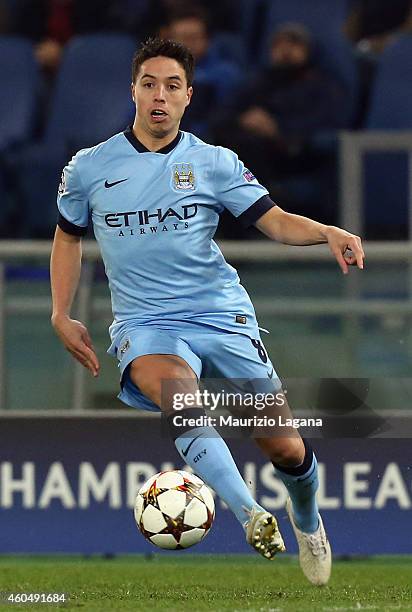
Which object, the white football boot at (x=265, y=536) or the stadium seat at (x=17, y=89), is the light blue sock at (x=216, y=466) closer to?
the white football boot at (x=265, y=536)

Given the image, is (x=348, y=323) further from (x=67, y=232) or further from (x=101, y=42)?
(x=101, y=42)

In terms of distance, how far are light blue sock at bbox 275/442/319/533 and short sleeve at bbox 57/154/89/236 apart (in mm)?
1280

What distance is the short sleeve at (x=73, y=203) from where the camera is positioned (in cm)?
624

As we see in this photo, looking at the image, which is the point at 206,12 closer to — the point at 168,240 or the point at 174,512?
the point at 168,240

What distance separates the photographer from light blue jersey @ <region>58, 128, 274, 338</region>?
6098 mm

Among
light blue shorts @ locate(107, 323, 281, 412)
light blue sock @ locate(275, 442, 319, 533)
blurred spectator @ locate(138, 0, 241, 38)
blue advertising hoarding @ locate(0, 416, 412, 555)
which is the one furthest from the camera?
blurred spectator @ locate(138, 0, 241, 38)

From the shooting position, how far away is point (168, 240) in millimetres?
6090

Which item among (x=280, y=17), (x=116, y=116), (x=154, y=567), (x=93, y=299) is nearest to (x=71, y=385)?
(x=93, y=299)

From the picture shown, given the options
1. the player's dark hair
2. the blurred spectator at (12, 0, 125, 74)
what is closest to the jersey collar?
the player's dark hair

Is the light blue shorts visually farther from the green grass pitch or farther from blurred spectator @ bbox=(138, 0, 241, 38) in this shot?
blurred spectator @ bbox=(138, 0, 241, 38)

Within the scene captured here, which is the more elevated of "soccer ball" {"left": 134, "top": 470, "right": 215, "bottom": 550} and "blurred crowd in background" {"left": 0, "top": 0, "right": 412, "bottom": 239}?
"blurred crowd in background" {"left": 0, "top": 0, "right": 412, "bottom": 239}

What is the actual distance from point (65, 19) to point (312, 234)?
7030 millimetres

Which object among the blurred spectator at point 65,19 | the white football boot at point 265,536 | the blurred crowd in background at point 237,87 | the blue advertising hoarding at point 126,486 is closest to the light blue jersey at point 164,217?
the white football boot at point 265,536

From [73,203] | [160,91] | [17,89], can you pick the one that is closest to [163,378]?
[73,203]
